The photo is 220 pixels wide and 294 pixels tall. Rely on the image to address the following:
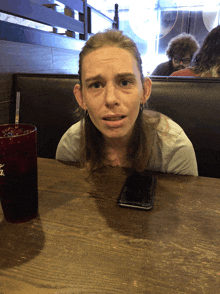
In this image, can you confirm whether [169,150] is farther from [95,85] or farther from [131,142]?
[95,85]

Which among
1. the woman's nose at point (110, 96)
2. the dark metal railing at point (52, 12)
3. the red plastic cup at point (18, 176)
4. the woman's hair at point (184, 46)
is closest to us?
the red plastic cup at point (18, 176)

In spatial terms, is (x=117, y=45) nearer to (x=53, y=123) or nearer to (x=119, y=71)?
(x=119, y=71)

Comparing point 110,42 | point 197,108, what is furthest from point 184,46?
point 110,42

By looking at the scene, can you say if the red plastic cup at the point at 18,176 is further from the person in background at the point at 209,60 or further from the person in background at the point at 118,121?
the person in background at the point at 209,60

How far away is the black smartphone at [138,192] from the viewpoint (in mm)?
578

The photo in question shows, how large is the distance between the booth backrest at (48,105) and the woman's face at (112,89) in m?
0.67

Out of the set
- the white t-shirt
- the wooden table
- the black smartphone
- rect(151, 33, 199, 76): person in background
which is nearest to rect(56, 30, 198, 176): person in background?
the white t-shirt

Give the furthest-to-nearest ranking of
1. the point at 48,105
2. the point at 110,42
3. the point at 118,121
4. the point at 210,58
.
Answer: the point at 210,58 → the point at 48,105 → the point at 110,42 → the point at 118,121

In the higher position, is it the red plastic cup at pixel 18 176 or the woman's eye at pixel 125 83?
the woman's eye at pixel 125 83

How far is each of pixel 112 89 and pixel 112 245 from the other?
471 mm

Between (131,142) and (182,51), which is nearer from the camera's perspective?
(131,142)

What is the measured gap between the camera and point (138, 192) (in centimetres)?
63

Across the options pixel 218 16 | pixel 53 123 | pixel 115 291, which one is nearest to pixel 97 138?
pixel 53 123

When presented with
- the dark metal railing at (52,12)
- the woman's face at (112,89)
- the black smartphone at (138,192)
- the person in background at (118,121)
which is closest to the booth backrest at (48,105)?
the person in background at (118,121)
